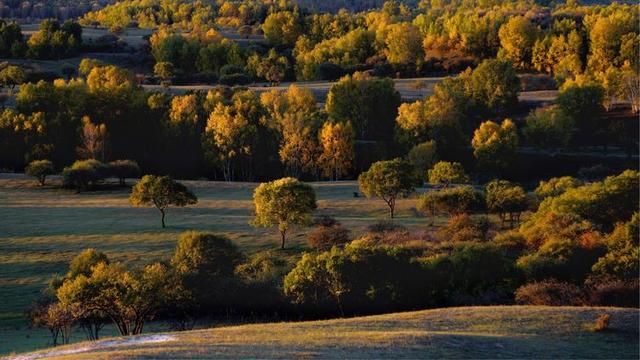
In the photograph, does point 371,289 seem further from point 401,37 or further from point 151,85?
point 401,37

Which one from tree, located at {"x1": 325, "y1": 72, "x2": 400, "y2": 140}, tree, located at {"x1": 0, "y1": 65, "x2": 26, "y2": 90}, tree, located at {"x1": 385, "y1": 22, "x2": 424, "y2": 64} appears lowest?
tree, located at {"x1": 325, "y1": 72, "x2": 400, "y2": 140}

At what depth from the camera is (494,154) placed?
94625 millimetres

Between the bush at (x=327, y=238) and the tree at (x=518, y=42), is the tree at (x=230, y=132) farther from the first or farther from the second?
the tree at (x=518, y=42)

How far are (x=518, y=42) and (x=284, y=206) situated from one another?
96.9 metres

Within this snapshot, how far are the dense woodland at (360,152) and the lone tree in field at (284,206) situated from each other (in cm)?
13

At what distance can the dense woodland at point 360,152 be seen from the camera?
4638 centimetres

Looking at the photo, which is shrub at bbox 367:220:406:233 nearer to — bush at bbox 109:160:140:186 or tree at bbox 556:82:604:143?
bush at bbox 109:160:140:186

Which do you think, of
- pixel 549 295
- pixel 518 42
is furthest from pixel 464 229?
pixel 518 42

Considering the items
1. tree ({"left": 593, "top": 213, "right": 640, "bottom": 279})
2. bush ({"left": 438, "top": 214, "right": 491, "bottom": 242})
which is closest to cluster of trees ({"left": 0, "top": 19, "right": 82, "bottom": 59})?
bush ({"left": 438, "top": 214, "right": 491, "bottom": 242})

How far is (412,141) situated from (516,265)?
54.5 meters

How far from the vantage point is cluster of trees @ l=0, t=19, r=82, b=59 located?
147500 mm

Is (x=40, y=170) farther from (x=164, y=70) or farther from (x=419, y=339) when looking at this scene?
(x=419, y=339)

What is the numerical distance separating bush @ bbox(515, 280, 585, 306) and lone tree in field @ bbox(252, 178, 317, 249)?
18510mm

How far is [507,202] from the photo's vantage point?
2598 inches
